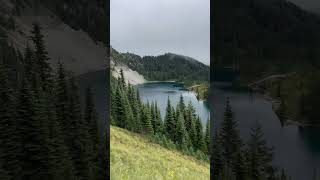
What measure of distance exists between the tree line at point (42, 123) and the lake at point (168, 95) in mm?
7205

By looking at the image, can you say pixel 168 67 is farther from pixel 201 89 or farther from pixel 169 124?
pixel 169 124

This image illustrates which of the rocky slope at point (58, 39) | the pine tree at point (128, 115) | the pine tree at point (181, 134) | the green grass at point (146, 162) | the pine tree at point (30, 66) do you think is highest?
the rocky slope at point (58, 39)

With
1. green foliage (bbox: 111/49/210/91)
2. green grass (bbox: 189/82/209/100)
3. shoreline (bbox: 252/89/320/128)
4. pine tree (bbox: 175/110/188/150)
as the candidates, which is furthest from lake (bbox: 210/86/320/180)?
green foliage (bbox: 111/49/210/91)

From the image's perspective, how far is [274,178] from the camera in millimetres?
12039

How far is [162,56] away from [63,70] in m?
9.08

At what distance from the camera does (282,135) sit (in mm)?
11961

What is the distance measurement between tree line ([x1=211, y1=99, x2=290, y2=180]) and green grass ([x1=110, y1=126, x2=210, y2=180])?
313 centimetres

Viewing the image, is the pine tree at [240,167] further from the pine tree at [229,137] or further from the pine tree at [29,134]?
the pine tree at [29,134]

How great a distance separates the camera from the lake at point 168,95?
63.1 ft

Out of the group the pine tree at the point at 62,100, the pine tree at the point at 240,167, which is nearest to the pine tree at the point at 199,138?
the pine tree at the point at 240,167

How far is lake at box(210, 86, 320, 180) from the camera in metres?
11.9

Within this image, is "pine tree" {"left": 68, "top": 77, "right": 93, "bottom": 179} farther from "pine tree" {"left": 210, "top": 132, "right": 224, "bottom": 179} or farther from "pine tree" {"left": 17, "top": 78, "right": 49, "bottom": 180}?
"pine tree" {"left": 210, "top": 132, "right": 224, "bottom": 179}

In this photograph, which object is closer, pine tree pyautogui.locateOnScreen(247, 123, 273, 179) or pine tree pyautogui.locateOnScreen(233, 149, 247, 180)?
pine tree pyautogui.locateOnScreen(247, 123, 273, 179)

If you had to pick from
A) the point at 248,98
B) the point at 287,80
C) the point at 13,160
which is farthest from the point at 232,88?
the point at 13,160
